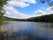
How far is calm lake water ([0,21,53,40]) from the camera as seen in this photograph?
4.75 feet

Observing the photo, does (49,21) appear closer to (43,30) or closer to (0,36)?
(43,30)

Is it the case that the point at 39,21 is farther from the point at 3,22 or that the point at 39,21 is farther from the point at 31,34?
the point at 3,22

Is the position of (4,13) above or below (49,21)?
above

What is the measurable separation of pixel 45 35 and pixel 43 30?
7cm

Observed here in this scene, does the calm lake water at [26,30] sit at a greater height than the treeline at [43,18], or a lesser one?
lesser

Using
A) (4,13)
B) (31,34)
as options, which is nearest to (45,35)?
(31,34)

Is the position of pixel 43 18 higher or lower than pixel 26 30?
higher

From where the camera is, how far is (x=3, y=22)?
1.46 m

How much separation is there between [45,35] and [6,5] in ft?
2.20

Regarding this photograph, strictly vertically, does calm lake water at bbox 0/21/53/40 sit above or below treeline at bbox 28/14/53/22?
below

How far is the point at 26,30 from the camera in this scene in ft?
4.83

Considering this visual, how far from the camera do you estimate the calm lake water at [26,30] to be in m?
1.45

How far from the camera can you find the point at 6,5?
148 centimetres

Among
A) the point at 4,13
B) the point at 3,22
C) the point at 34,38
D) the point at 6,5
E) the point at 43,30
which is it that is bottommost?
the point at 34,38
